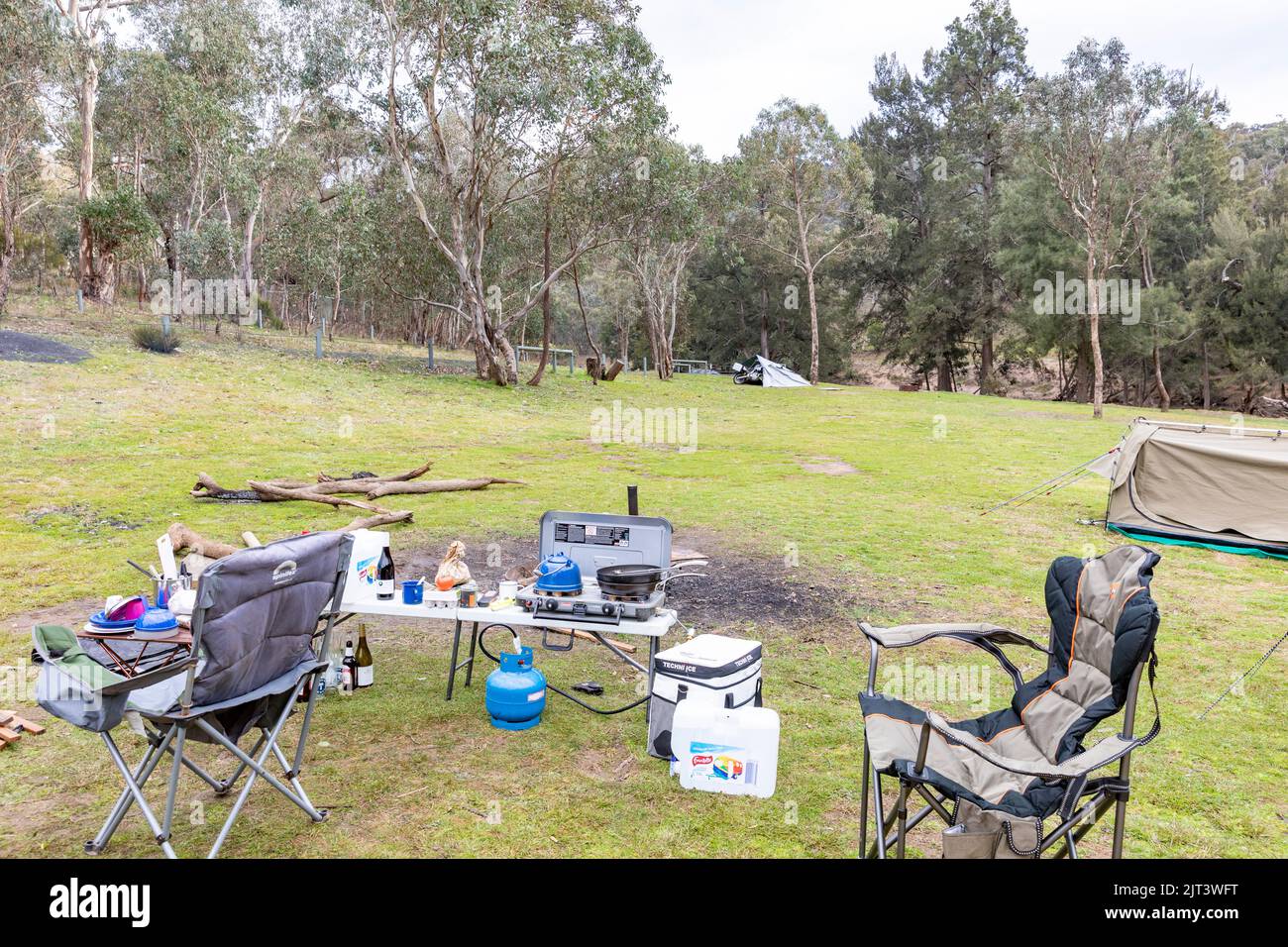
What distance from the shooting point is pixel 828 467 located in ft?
49.0

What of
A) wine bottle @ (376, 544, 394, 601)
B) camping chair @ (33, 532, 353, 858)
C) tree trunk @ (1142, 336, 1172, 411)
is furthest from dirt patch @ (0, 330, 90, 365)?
tree trunk @ (1142, 336, 1172, 411)

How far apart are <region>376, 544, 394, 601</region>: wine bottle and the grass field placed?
65 cm

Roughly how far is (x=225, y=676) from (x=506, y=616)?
1.40 meters

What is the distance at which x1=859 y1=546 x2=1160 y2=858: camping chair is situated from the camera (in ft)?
8.99

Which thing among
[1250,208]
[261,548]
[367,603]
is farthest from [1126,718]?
[1250,208]

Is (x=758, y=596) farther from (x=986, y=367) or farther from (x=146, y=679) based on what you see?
(x=986, y=367)

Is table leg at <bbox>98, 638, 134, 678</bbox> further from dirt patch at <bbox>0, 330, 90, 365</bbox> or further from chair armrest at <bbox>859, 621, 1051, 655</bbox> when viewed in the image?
dirt patch at <bbox>0, 330, 90, 365</bbox>

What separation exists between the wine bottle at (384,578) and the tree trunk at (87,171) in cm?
2552

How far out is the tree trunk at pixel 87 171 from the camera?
24781 millimetres

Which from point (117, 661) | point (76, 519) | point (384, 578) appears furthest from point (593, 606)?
point (76, 519)

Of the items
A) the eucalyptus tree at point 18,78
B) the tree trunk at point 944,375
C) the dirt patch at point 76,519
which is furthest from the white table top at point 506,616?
the tree trunk at point 944,375

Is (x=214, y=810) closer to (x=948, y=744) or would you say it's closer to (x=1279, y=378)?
(x=948, y=744)

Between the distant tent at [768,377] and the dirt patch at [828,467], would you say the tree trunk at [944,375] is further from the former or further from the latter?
the dirt patch at [828,467]
